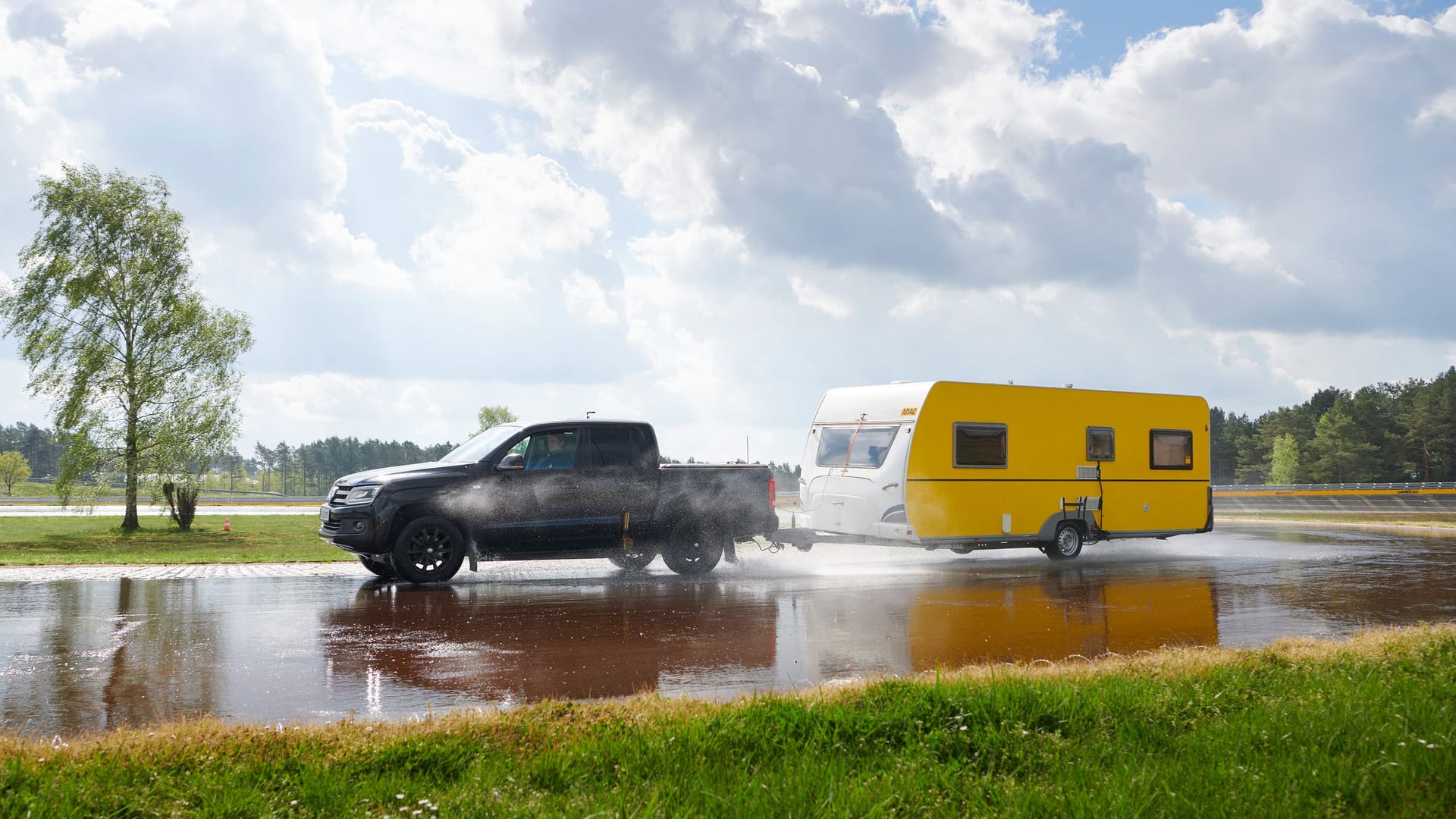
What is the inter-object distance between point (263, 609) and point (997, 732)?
801 cm

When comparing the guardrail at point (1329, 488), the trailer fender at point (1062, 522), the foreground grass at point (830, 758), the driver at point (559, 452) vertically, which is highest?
the driver at point (559, 452)

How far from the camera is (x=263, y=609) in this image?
10383mm

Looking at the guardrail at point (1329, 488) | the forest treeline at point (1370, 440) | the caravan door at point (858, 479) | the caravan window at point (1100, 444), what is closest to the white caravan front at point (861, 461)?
the caravan door at point (858, 479)

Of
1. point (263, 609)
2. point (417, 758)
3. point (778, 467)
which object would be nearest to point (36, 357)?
point (778, 467)

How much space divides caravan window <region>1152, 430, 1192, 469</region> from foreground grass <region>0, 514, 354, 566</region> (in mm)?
16592

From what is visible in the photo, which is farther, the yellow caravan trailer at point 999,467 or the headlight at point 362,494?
the yellow caravan trailer at point 999,467

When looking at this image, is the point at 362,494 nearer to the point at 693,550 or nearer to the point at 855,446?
the point at 693,550

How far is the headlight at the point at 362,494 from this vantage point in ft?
41.4

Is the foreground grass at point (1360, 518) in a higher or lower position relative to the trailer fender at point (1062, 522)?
lower

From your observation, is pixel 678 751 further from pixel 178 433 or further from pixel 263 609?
pixel 178 433

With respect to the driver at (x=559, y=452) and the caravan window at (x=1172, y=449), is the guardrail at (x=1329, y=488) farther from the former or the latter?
the driver at (x=559, y=452)

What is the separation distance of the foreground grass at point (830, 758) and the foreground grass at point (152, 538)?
1720cm

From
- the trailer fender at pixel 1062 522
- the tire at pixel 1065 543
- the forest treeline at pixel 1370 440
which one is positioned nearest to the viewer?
the trailer fender at pixel 1062 522

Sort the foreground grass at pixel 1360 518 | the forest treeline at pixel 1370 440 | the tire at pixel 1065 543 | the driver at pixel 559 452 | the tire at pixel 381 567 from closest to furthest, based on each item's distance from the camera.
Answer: the tire at pixel 381 567 < the driver at pixel 559 452 < the tire at pixel 1065 543 < the foreground grass at pixel 1360 518 < the forest treeline at pixel 1370 440
